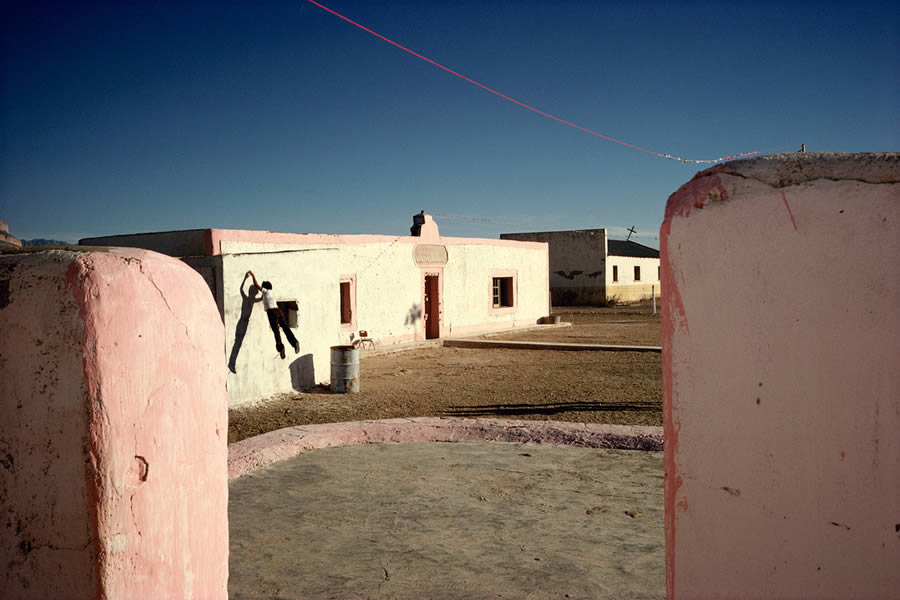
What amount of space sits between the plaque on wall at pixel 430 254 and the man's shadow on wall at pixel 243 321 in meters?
7.47

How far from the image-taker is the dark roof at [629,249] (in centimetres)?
4124

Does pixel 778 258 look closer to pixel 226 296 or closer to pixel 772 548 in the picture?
pixel 772 548

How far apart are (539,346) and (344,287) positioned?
14.3 ft

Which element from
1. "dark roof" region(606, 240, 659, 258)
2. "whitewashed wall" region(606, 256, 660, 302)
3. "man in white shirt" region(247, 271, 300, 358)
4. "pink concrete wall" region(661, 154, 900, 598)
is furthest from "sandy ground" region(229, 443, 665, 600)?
"dark roof" region(606, 240, 659, 258)

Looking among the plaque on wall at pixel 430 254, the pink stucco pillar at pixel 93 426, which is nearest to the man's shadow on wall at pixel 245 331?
the pink stucco pillar at pixel 93 426

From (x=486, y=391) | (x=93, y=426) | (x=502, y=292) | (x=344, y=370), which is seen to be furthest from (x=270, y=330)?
(x=502, y=292)

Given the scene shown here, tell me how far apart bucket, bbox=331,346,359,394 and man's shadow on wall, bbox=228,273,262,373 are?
1391 mm

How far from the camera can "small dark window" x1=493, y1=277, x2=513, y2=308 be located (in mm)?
19219

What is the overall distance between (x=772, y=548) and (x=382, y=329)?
13.1 meters

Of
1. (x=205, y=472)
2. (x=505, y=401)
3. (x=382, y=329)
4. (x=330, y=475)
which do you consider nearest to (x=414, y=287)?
(x=382, y=329)

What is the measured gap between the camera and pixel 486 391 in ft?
30.8

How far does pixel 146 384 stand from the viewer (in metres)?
→ 1.90

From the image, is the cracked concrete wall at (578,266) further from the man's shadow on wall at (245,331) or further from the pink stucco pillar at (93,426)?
the pink stucco pillar at (93,426)

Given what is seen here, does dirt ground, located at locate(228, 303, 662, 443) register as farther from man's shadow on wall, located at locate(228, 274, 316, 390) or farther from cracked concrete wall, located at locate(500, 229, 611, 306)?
cracked concrete wall, located at locate(500, 229, 611, 306)
